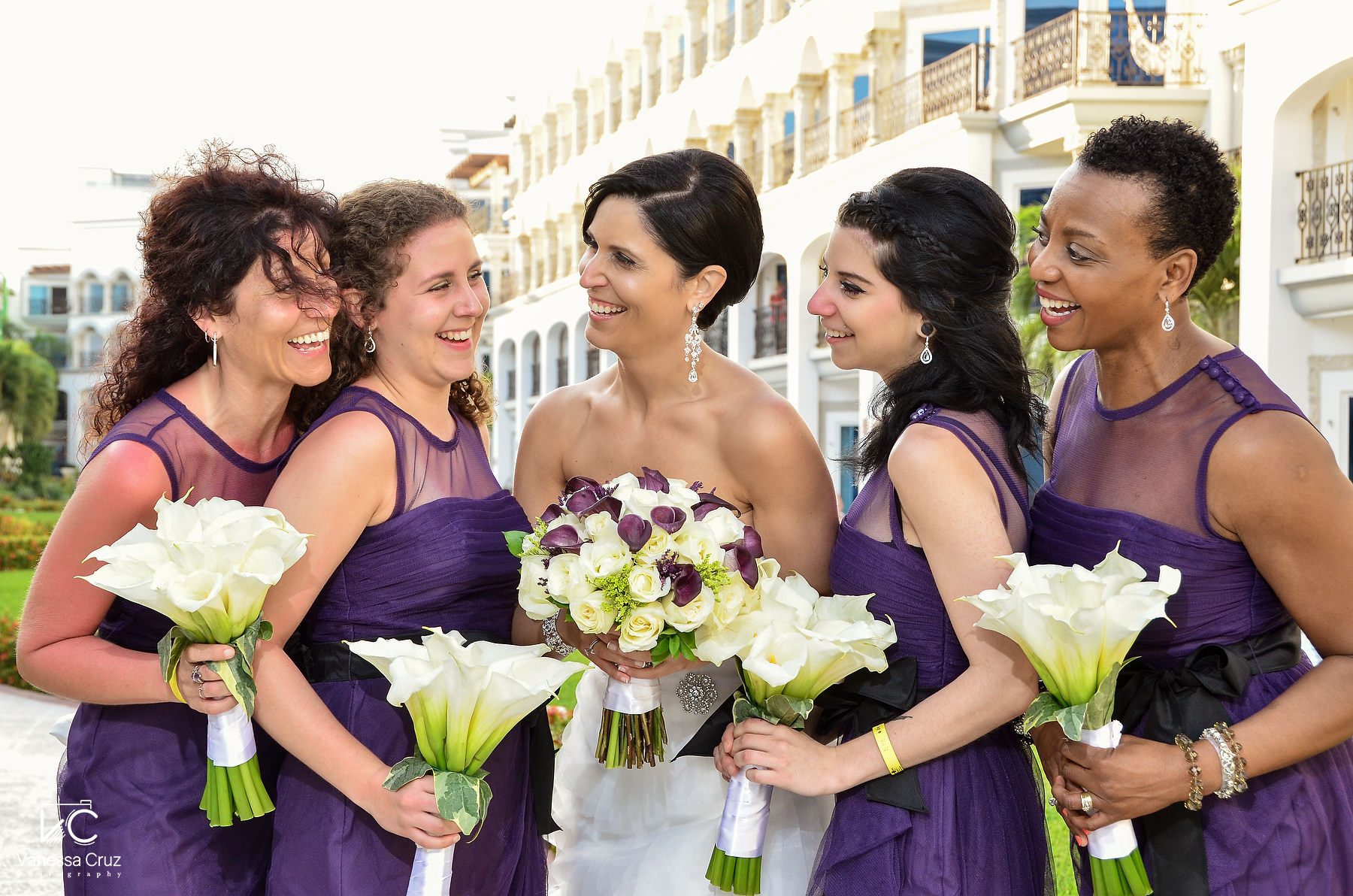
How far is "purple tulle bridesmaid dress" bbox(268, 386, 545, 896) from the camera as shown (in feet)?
10.6

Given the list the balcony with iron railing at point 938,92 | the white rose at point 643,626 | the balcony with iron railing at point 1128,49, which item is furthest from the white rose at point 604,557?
the balcony with iron railing at point 938,92

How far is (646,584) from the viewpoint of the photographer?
296cm

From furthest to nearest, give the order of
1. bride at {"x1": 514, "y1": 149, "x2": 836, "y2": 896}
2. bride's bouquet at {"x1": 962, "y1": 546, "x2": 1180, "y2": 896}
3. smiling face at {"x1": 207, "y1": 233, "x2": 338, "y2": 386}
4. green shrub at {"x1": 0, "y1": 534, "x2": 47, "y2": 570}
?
green shrub at {"x1": 0, "y1": 534, "x2": 47, "y2": 570}
bride at {"x1": 514, "y1": 149, "x2": 836, "y2": 896}
smiling face at {"x1": 207, "y1": 233, "x2": 338, "y2": 386}
bride's bouquet at {"x1": 962, "y1": 546, "x2": 1180, "y2": 896}

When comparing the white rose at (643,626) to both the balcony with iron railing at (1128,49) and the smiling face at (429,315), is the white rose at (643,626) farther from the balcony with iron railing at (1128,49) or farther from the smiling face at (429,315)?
the balcony with iron railing at (1128,49)

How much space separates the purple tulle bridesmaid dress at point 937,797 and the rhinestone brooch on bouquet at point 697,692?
2.17ft

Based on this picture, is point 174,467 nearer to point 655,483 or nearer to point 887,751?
point 655,483

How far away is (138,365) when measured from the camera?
11.8 ft

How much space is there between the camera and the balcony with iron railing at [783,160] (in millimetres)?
27031

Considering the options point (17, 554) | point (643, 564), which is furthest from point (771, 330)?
point (643, 564)

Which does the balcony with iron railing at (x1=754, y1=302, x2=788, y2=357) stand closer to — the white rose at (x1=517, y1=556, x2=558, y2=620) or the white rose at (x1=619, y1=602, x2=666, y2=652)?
the white rose at (x1=517, y1=556, x2=558, y2=620)

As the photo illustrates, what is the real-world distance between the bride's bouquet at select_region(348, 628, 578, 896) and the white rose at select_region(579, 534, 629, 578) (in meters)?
0.25

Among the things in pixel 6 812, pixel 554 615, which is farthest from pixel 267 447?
pixel 6 812

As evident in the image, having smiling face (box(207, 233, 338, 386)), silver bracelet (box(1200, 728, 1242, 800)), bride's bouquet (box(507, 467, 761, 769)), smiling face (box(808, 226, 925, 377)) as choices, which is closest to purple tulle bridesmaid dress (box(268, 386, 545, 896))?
smiling face (box(207, 233, 338, 386))

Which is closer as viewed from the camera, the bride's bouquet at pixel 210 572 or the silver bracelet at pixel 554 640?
the bride's bouquet at pixel 210 572
